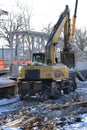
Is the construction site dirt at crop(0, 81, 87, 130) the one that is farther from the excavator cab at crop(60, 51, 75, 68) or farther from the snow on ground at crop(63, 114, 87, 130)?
the excavator cab at crop(60, 51, 75, 68)

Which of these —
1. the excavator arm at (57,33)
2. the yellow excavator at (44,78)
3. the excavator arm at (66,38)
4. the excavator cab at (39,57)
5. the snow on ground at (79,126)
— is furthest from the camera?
the excavator cab at (39,57)

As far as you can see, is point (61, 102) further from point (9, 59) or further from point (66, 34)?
point (9, 59)

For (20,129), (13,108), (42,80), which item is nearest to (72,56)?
(42,80)

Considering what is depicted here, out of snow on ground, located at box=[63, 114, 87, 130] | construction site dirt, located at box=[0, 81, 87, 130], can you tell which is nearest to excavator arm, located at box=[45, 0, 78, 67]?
construction site dirt, located at box=[0, 81, 87, 130]

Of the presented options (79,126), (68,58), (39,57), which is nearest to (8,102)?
(39,57)

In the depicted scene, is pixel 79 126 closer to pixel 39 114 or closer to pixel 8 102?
pixel 39 114

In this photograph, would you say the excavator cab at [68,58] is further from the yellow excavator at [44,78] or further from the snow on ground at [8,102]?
the snow on ground at [8,102]

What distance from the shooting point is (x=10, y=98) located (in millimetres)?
23750

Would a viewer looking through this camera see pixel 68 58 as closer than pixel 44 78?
No

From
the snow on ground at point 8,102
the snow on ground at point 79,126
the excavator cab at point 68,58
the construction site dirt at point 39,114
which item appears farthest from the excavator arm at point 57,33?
the snow on ground at point 79,126

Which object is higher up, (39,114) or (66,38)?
(66,38)

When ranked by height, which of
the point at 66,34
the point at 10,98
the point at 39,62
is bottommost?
the point at 10,98

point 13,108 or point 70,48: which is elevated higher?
point 70,48

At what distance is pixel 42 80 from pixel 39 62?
2.06 metres
